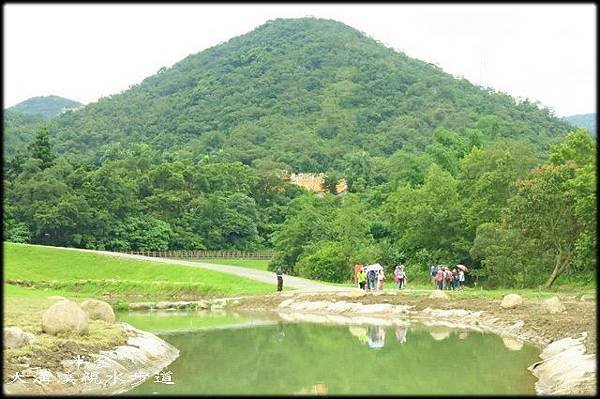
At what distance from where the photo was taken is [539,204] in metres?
37.5

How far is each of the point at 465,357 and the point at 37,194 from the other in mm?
57639

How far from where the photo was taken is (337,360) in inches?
846

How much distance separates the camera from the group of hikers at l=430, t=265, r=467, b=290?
39688mm

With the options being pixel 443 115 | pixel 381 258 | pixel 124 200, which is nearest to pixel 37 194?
pixel 124 200

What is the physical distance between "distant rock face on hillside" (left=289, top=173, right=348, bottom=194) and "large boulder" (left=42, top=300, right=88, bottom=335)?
253 ft

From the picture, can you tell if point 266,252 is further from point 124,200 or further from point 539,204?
point 539,204

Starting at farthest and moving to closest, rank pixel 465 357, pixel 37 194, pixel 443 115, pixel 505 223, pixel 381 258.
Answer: pixel 443 115 < pixel 37 194 < pixel 381 258 < pixel 505 223 < pixel 465 357

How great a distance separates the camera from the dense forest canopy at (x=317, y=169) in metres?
42.0

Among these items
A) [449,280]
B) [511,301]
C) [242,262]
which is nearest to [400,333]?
[511,301]

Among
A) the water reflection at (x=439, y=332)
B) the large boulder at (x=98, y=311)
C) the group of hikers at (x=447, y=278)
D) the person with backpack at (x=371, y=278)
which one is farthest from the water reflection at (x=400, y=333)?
the group of hikers at (x=447, y=278)

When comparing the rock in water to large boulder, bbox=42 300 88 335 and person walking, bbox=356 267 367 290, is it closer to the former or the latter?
large boulder, bbox=42 300 88 335

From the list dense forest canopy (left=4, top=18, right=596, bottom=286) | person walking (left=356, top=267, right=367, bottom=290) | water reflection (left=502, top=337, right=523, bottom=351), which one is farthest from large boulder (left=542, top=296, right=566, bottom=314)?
person walking (left=356, top=267, right=367, bottom=290)

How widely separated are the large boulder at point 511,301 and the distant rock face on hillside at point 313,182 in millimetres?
66159

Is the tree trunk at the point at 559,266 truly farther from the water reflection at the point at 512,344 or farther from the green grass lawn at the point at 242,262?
the green grass lawn at the point at 242,262
